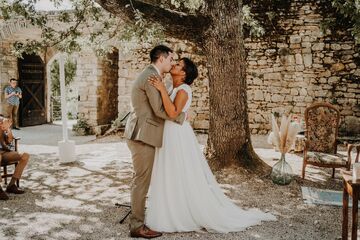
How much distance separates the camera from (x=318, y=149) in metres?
5.16

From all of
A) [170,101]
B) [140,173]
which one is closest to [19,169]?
[140,173]

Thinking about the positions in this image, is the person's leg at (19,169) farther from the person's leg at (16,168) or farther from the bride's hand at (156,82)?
the bride's hand at (156,82)

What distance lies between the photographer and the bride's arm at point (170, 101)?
2928mm

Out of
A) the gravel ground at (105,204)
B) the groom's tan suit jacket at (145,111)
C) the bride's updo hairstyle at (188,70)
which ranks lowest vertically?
the gravel ground at (105,204)

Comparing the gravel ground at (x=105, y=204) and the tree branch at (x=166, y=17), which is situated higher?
the tree branch at (x=166, y=17)

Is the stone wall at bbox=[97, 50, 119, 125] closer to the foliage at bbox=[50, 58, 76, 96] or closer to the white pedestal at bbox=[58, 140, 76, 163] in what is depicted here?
the white pedestal at bbox=[58, 140, 76, 163]

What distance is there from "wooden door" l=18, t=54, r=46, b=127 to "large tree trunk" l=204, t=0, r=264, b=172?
26.3 feet

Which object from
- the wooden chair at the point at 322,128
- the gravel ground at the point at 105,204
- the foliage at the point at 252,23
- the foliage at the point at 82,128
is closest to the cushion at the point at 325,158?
the wooden chair at the point at 322,128

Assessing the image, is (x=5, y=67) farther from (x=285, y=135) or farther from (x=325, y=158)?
(x=325, y=158)

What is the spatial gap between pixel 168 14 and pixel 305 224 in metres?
3.20

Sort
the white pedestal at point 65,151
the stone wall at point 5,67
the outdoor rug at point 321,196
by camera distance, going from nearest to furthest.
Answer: the outdoor rug at point 321,196 < the white pedestal at point 65,151 < the stone wall at point 5,67

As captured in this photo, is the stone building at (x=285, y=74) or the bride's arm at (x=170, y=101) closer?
the bride's arm at (x=170, y=101)

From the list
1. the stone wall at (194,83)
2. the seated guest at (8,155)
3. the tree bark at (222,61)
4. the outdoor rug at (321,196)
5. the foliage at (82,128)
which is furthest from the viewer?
the foliage at (82,128)

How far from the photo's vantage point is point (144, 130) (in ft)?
9.71
